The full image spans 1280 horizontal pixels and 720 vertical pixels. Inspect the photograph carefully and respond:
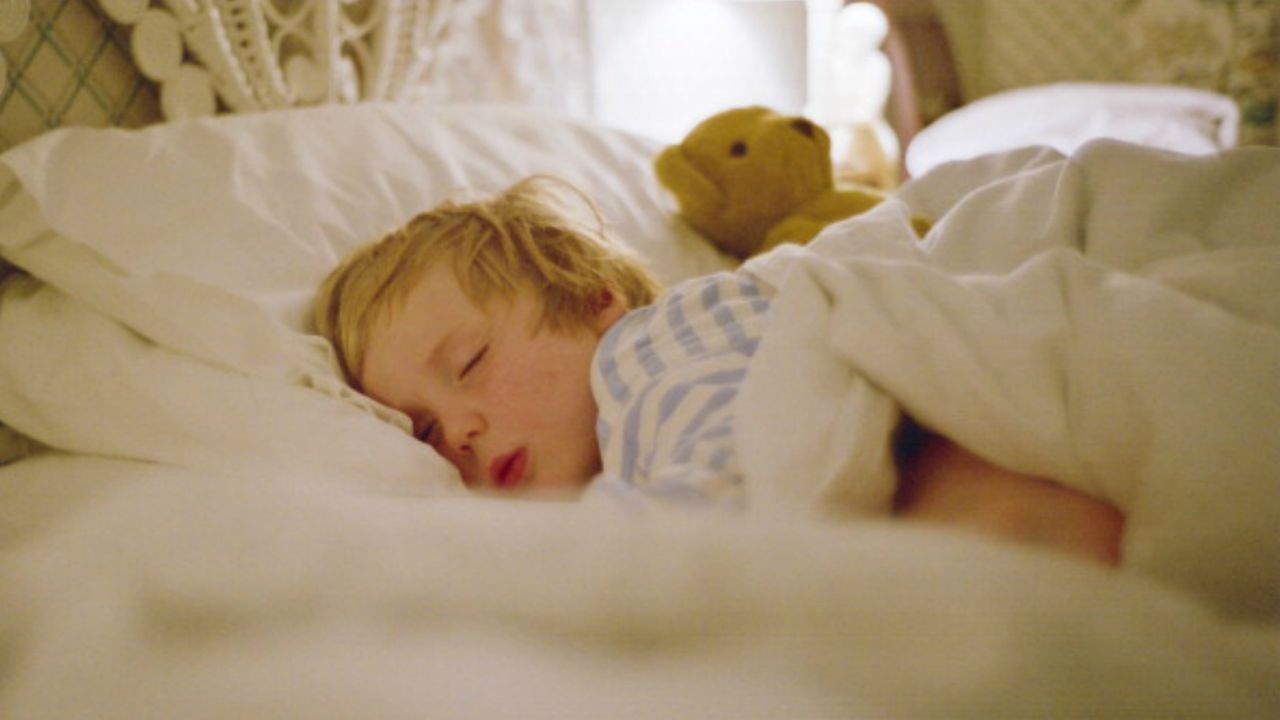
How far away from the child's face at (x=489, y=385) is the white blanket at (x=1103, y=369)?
28cm

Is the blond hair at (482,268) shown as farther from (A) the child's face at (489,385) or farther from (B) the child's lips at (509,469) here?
(B) the child's lips at (509,469)

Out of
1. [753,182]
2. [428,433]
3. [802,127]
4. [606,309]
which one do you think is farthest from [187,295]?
[802,127]

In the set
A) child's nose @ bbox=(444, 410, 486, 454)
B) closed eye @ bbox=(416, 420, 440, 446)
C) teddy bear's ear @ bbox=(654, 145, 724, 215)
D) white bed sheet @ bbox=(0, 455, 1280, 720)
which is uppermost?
white bed sheet @ bbox=(0, 455, 1280, 720)

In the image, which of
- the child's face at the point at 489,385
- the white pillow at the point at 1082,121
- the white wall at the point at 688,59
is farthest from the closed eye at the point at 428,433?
the white pillow at the point at 1082,121

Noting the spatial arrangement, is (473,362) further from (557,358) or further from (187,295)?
(187,295)

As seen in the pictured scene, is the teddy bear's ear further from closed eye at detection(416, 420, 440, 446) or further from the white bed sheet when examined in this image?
the white bed sheet

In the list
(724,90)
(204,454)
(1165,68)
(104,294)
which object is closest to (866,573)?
(204,454)

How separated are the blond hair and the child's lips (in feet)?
0.45

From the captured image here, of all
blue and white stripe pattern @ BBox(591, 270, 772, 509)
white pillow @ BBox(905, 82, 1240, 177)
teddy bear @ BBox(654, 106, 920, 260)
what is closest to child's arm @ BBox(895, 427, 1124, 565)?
blue and white stripe pattern @ BBox(591, 270, 772, 509)

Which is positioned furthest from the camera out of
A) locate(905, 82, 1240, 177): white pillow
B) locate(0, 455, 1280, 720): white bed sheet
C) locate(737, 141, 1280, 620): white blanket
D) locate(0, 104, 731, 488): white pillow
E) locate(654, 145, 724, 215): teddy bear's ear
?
locate(905, 82, 1240, 177): white pillow

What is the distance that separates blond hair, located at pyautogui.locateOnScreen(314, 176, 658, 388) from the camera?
818 millimetres

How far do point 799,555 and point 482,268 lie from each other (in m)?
0.65

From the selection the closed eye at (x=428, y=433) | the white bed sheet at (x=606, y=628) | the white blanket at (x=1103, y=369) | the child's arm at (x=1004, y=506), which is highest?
the white bed sheet at (x=606, y=628)

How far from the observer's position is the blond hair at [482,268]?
2.68ft
